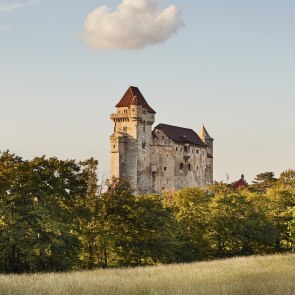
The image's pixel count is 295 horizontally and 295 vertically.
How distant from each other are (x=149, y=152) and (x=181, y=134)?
17400 millimetres

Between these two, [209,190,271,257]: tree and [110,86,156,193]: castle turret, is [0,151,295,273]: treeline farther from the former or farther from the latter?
[110,86,156,193]: castle turret

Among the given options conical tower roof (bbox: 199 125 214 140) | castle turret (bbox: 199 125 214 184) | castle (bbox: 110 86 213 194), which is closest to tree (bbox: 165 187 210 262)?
castle (bbox: 110 86 213 194)

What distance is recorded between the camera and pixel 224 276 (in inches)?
824

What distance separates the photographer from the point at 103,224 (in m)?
38.5

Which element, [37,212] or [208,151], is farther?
[208,151]

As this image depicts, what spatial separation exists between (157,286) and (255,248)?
3747cm

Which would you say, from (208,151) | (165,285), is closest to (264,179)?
(208,151)

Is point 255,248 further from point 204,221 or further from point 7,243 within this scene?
point 7,243

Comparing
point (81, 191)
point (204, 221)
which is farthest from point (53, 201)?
point (204, 221)

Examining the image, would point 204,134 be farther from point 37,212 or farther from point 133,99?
point 37,212

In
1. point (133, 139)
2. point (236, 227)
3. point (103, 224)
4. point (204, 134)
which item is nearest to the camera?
point (103, 224)

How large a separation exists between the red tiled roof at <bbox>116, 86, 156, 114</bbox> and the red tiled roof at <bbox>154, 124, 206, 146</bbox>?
21.2 ft

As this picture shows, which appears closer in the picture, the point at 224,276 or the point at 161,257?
the point at 224,276

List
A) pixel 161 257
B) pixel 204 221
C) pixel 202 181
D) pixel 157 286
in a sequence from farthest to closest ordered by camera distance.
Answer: pixel 202 181 < pixel 204 221 < pixel 161 257 < pixel 157 286
